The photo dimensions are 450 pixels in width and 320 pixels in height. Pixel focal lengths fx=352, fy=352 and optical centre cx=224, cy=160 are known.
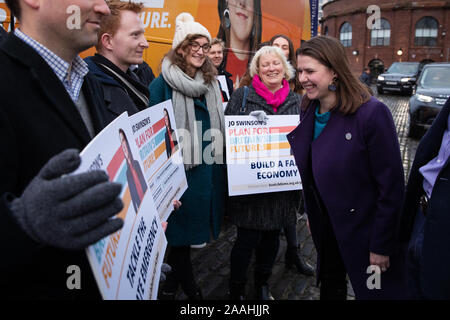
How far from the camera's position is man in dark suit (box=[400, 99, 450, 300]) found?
1.56 m

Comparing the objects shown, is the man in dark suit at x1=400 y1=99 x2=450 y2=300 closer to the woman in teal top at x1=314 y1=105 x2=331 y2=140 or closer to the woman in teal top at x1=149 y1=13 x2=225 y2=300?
the woman in teal top at x1=314 y1=105 x2=331 y2=140

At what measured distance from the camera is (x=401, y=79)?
2142cm

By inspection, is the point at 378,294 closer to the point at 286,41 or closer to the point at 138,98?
the point at 138,98

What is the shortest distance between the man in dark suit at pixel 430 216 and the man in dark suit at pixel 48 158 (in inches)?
55.4

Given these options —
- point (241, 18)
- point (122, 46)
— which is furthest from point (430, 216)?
point (241, 18)

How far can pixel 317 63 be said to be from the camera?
7.41ft

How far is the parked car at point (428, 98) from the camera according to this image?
9.20 meters

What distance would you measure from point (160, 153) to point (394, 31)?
170 ft

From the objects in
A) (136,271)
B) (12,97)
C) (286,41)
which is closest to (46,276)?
(136,271)

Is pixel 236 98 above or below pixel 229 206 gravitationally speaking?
above

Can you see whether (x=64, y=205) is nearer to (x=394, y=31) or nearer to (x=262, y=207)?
(x=262, y=207)

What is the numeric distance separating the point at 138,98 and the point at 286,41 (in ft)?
7.43

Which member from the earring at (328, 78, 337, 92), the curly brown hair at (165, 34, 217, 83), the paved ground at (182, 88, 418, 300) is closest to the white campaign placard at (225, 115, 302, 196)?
the curly brown hair at (165, 34, 217, 83)

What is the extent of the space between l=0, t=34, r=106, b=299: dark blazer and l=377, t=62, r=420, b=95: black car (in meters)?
23.6
